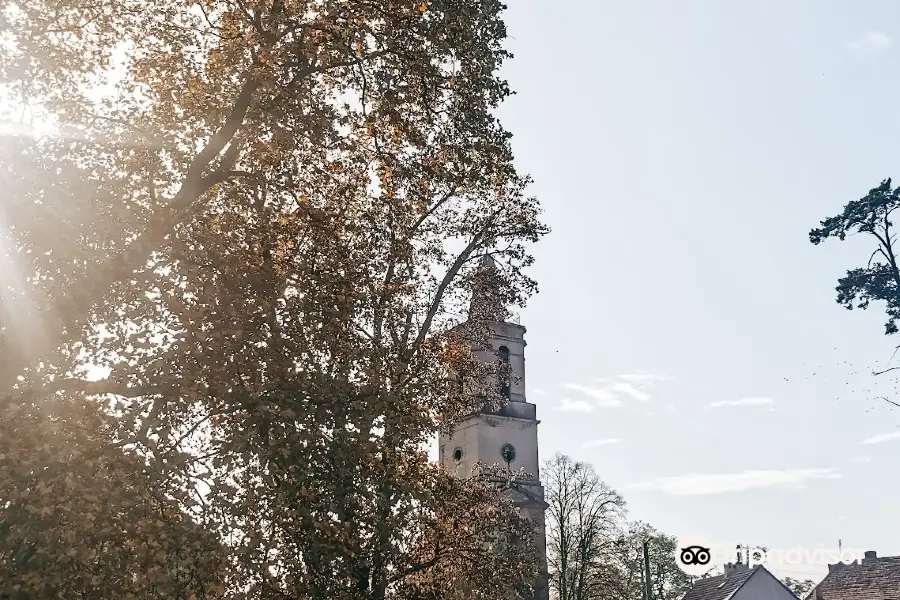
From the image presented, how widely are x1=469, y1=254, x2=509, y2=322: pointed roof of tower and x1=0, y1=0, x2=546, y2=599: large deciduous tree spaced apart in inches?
212

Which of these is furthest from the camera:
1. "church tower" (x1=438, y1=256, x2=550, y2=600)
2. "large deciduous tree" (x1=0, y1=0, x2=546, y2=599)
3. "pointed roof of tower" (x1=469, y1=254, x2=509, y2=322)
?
"church tower" (x1=438, y1=256, x2=550, y2=600)

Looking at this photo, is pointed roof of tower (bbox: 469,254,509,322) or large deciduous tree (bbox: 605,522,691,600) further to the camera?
large deciduous tree (bbox: 605,522,691,600)

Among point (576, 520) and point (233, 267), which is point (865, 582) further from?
point (233, 267)

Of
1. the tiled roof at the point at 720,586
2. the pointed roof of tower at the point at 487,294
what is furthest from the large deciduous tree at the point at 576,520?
the pointed roof of tower at the point at 487,294

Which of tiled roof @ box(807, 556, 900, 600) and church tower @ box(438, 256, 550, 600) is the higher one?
church tower @ box(438, 256, 550, 600)

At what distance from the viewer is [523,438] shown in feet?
119

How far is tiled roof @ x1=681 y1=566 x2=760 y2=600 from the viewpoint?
4191cm

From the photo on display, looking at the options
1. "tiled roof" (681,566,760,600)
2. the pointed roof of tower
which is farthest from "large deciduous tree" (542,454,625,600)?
the pointed roof of tower

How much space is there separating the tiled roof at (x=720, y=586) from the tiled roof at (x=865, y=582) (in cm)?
587

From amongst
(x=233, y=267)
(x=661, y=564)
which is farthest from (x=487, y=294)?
(x=661, y=564)

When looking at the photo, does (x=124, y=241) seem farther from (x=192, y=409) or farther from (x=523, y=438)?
(x=523, y=438)

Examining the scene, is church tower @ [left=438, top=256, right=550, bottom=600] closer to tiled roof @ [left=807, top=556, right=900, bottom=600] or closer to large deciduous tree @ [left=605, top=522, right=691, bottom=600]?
tiled roof @ [left=807, top=556, right=900, bottom=600]

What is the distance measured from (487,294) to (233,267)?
31.7 ft

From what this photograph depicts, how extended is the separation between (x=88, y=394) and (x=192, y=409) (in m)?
1.32
